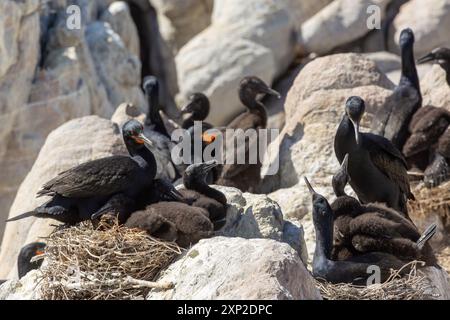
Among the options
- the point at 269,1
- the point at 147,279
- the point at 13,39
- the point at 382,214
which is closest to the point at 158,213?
the point at 147,279

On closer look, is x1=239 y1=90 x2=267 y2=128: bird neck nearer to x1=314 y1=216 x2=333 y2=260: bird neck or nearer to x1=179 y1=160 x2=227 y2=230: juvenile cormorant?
x1=179 y1=160 x2=227 y2=230: juvenile cormorant

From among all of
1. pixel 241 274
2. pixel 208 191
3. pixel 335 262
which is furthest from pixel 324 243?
pixel 241 274

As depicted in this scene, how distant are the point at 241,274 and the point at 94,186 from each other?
2.50 meters

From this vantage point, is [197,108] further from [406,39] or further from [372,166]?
[372,166]

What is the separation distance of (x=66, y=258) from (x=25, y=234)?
4.75 metres

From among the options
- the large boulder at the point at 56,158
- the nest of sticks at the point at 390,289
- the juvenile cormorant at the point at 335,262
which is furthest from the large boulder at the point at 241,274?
the large boulder at the point at 56,158

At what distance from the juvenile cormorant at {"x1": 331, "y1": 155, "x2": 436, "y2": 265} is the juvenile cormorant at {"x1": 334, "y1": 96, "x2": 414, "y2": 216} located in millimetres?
1797

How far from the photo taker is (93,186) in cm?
1119

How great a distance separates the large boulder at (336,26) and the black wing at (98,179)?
15.6 m

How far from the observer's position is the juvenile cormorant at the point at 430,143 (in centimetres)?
1456

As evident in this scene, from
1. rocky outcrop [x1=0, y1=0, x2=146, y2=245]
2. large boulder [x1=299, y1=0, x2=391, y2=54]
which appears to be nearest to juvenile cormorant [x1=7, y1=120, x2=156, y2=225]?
rocky outcrop [x1=0, y1=0, x2=146, y2=245]

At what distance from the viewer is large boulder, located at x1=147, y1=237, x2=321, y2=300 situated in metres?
8.91

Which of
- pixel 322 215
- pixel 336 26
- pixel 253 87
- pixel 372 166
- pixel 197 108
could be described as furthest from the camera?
pixel 336 26

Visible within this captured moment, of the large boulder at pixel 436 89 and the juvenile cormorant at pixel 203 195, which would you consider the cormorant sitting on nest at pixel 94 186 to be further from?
the large boulder at pixel 436 89
